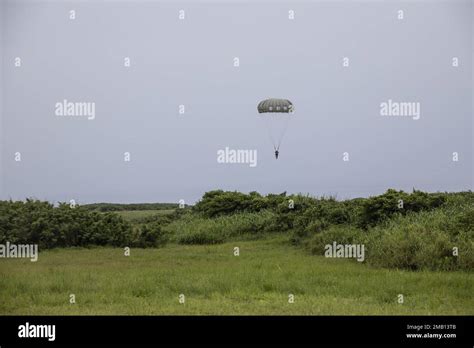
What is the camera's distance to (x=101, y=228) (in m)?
18.2

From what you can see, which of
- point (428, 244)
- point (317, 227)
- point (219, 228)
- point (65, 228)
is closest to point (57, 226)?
point (65, 228)

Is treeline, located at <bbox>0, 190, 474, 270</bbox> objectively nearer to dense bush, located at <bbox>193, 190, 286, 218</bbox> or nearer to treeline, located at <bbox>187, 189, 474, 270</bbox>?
treeline, located at <bbox>187, 189, 474, 270</bbox>

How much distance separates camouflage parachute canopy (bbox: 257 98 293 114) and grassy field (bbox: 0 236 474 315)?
15.6 ft

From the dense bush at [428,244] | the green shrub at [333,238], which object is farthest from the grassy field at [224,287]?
the green shrub at [333,238]

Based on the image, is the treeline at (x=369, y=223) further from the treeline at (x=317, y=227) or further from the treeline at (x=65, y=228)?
the treeline at (x=65, y=228)

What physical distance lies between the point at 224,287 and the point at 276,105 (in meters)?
7.38

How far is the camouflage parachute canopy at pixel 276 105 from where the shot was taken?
16.5m

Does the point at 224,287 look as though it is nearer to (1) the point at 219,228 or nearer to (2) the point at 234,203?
(1) the point at 219,228

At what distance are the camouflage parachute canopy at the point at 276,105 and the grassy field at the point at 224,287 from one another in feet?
15.6

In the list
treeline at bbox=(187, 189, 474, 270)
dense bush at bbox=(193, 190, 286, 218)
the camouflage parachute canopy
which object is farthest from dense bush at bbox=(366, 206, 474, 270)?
dense bush at bbox=(193, 190, 286, 218)
